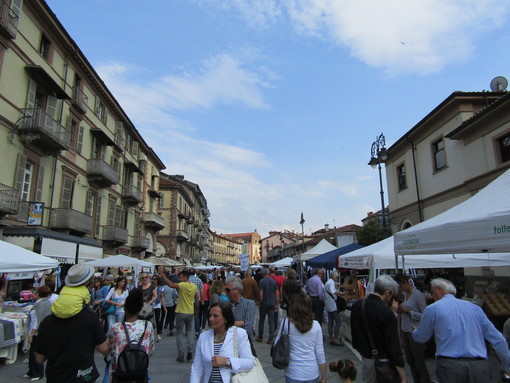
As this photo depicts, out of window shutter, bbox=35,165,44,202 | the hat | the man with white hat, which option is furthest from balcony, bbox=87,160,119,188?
the man with white hat

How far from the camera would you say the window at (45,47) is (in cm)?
1797

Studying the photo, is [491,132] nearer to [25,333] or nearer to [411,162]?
[411,162]

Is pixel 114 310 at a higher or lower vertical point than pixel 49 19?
lower

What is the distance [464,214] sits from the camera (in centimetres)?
516

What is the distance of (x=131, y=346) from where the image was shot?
3420 mm

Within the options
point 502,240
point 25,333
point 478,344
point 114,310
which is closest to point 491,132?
point 502,240

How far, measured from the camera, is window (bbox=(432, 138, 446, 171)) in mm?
17372

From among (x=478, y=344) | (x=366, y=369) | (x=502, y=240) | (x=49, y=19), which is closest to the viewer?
(x=478, y=344)

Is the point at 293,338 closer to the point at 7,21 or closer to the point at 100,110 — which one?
the point at 7,21

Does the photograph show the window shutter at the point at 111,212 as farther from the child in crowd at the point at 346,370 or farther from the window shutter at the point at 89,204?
the child in crowd at the point at 346,370

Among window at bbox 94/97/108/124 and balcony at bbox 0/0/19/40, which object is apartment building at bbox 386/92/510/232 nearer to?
balcony at bbox 0/0/19/40

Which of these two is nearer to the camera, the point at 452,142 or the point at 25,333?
the point at 25,333

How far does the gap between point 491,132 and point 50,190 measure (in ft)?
66.6

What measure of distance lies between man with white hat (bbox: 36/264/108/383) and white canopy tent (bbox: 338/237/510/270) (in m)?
7.91
